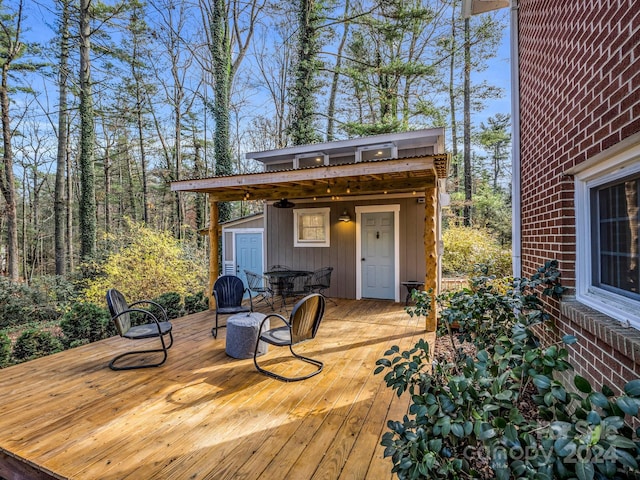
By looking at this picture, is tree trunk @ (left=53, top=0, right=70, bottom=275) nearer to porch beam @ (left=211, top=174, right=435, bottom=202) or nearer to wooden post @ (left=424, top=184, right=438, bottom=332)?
porch beam @ (left=211, top=174, right=435, bottom=202)

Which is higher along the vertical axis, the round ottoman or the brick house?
the brick house

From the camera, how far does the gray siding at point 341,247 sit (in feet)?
22.2

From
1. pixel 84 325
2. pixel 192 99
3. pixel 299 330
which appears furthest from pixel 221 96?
pixel 299 330

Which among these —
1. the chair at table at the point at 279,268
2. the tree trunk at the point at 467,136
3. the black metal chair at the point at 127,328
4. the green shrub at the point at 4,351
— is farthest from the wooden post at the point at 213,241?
the tree trunk at the point at 467,136

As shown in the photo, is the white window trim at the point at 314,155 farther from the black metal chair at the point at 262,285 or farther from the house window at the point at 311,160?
the black metal chair at the point at 262,285

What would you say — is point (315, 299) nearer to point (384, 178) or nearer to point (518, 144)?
point (384, 178)

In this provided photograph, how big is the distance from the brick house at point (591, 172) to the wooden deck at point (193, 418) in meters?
1.43

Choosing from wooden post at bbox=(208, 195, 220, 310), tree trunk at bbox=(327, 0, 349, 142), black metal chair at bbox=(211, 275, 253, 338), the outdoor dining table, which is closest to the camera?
black metal chair at bbox=(211, 275, 253, 338)

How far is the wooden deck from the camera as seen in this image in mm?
1944

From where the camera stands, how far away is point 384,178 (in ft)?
16.5

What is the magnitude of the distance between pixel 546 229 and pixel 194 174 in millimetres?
14868

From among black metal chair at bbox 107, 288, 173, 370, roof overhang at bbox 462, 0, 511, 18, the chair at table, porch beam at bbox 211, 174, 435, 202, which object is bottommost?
black metal chair at bbox 107, 288, 173, 370

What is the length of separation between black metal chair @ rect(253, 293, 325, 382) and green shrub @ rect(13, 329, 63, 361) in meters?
3.00

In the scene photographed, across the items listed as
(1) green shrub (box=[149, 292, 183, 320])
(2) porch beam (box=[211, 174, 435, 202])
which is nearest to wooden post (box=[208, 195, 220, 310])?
(2) porch beam (box=[211, 174, 435, 202])
